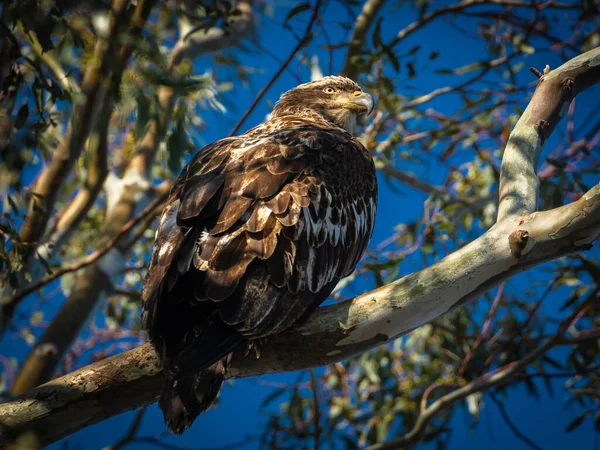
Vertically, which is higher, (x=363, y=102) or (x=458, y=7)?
(x=458, y=7)

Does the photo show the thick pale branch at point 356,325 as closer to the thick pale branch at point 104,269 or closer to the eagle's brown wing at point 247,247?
the eagle's brown wing at point 247,247

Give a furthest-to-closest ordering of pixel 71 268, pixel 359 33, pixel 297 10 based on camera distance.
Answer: pixel 359 33, pixel 297 10, pixel 71 268

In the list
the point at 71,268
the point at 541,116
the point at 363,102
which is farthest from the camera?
the point at 363,102

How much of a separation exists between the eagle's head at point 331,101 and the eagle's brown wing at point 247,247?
1247 millimetres

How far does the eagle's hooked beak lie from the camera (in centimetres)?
467

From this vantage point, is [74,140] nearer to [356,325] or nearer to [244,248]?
[244,248]

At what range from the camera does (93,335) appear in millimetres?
7992

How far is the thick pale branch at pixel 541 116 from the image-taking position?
3.08 meters

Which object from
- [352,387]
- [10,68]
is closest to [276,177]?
[10,68]

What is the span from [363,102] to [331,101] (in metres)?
0.22

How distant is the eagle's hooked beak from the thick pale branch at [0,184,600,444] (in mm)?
2054

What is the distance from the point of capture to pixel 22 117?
3.76 metres

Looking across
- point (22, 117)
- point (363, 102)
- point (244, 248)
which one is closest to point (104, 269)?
point (22, 117)

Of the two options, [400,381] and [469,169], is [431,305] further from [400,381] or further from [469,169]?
[469,169]
